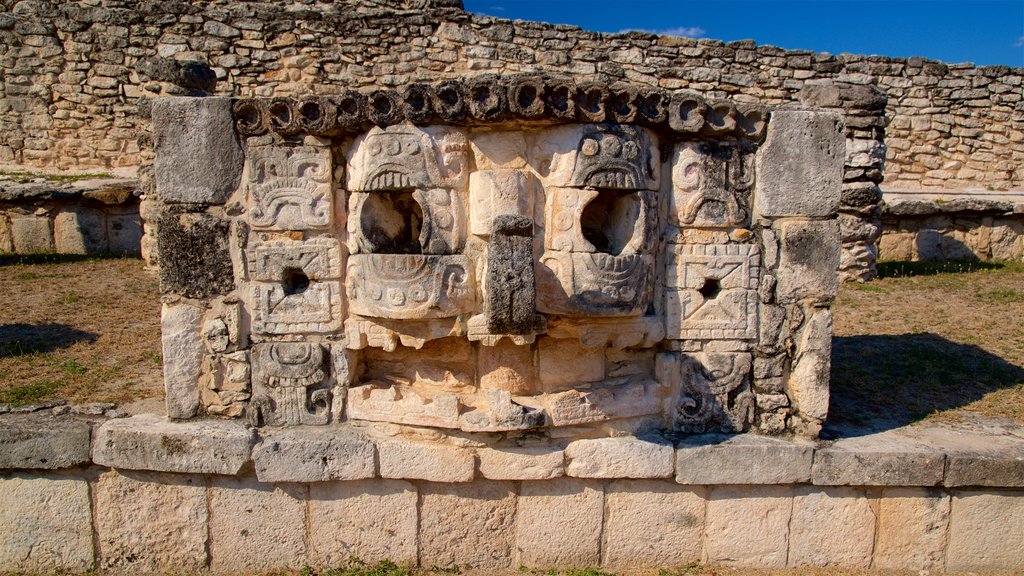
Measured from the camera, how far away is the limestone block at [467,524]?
12.2 ft

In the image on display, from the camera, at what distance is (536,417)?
3.52m

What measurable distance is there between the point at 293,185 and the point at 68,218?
6696mm

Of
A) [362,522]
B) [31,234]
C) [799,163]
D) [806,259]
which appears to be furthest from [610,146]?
[31,234]

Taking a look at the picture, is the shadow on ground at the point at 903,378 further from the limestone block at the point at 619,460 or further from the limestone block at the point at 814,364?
the limestone block at the point at 619,460

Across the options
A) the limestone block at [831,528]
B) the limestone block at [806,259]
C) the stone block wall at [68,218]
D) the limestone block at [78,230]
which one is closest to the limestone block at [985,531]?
the limestone block at [831,528]

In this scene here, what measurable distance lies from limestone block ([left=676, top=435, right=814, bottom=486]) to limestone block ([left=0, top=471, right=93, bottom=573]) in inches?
135

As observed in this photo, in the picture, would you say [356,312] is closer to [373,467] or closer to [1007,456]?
[373,467]

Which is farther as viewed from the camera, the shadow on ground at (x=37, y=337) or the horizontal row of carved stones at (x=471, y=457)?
the shadow on ground at (x=37, y=337)

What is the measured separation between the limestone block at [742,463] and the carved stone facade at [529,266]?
187 mm

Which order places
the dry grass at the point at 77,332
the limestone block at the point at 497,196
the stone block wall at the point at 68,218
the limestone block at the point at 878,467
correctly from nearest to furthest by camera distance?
the limestone block at the point at 497,196 → the limestone block at the point at 878,467 → the dry grass at the point at 77,332 → the stone block wall at the point at 68,218

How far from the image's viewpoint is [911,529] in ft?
12.5

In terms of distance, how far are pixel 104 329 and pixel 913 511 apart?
6124 millimetres

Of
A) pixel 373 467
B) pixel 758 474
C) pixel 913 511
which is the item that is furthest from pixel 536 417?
pixel 913 511

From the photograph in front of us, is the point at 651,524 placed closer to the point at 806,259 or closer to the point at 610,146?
the point at 806,259
